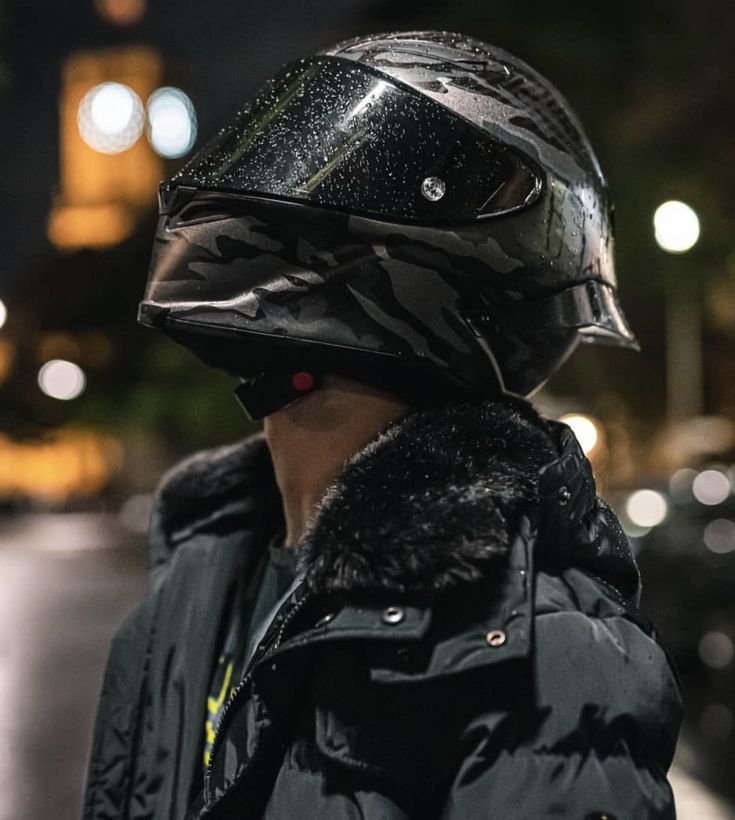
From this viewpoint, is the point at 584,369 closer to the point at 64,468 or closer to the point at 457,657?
the point at 457,657

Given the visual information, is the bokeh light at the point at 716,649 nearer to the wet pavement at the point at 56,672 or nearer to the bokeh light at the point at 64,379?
the wet pavement at the point at 56,672

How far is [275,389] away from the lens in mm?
1749

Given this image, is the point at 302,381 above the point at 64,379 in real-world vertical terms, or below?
above

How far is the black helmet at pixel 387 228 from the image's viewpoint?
164cm

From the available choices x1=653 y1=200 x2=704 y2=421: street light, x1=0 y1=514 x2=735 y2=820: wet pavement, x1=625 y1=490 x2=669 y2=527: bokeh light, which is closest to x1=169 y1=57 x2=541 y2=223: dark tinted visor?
x1=0 y1=514 x2=735 y2=820: wet pavement

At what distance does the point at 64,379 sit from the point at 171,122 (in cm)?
1674

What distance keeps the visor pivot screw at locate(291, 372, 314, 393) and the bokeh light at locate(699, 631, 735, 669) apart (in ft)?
25.9

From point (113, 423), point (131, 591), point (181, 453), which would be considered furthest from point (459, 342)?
point (181, 453)

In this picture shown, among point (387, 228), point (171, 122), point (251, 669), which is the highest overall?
point (171, 122)

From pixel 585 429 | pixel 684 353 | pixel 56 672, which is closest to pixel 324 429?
Answer: pixel 56 672

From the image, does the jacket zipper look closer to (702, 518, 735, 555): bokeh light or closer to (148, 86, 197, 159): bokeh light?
(702, 518, 735, 555): bokeh light

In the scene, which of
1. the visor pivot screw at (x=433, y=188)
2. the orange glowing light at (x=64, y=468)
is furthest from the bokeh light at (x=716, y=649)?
the orange glowing light at (x=64, y=468)

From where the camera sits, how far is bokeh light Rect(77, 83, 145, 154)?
12023mm

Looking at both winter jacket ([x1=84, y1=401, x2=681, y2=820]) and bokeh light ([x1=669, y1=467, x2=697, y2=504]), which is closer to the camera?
winter jacket ([x1=84, y1=401, x2=681, y2=820])
